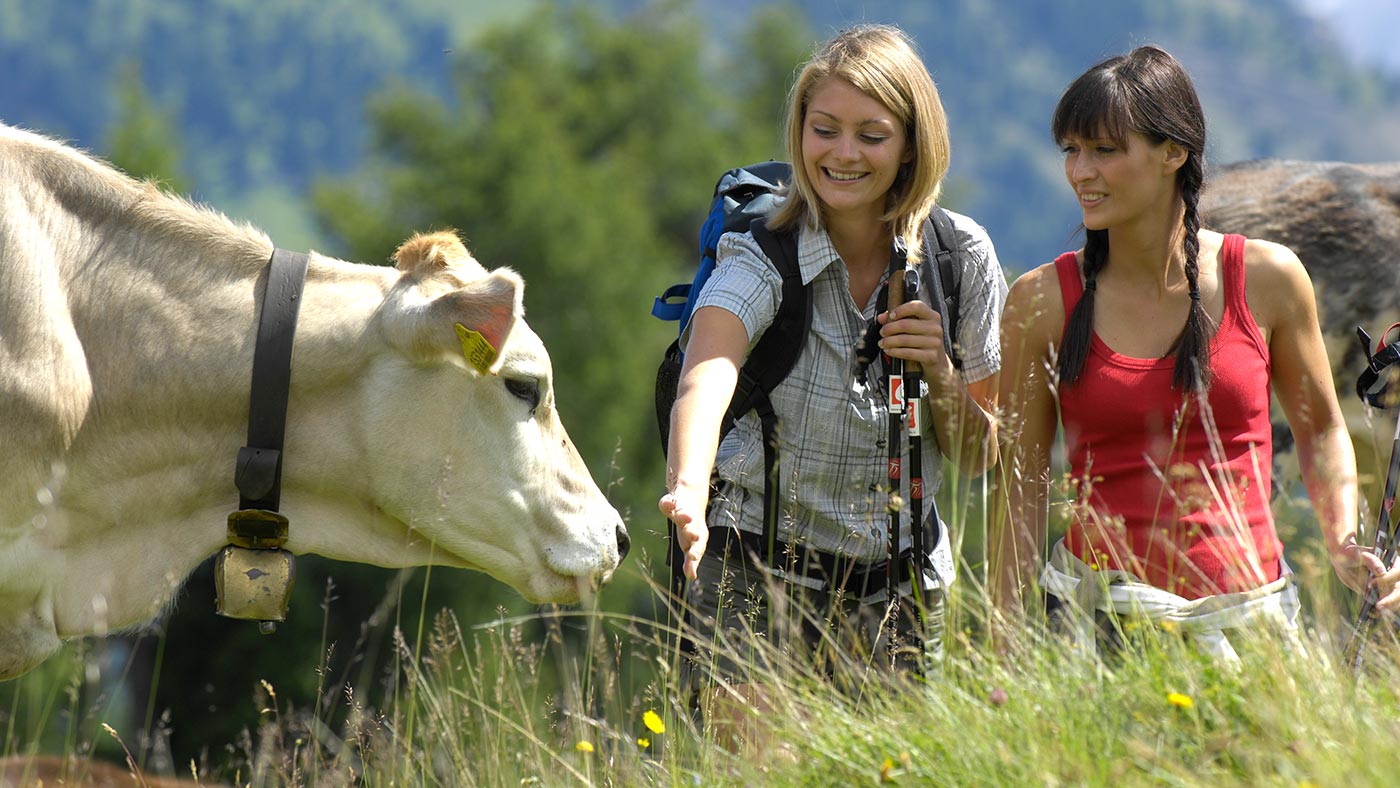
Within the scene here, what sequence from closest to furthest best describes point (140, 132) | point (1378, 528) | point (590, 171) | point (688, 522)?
1. point (688, 522)
2. point (1378, 528)
3. point (140, 132)
4. point (590, 171)

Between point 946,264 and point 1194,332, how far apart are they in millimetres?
674

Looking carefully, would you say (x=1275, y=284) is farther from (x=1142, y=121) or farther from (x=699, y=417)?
(x=699, y=417)

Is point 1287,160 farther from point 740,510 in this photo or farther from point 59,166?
point 59,166

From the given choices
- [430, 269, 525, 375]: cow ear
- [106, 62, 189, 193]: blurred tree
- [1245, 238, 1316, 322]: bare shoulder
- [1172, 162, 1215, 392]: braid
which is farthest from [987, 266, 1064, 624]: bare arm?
[106, 62, 189, 193]: blurred tree

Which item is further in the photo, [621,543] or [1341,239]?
[1341,239]

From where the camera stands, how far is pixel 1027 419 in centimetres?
397

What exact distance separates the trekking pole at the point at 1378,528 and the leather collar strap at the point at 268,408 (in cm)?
291

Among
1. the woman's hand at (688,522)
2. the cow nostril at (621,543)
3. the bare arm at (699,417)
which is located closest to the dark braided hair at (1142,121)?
the bare arm at (699,417)

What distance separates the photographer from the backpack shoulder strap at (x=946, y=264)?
394cm

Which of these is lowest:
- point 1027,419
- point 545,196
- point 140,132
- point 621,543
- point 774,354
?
point 621,543

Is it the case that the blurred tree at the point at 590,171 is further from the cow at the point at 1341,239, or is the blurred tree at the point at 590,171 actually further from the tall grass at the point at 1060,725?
the tall grass at the point at 1060,725

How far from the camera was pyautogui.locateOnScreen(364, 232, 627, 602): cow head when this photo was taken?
435 centimetres

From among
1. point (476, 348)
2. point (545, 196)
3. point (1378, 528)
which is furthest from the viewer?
point (545, 196)

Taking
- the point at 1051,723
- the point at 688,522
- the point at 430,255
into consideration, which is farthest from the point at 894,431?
the point at 430,255
